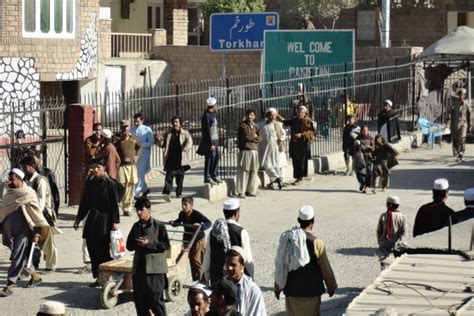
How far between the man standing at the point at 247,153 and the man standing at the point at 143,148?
5.60 feet

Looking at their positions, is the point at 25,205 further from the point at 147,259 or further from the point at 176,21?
the point at 176,21

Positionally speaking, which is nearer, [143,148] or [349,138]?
[143,148]

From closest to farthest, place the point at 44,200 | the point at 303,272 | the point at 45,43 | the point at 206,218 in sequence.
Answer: the point at 303,272
the point at 206,218
the point at 44,200
the point at 45,43

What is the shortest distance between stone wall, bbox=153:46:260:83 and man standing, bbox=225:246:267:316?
27.1 meters

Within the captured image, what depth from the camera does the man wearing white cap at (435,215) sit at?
1342 cm

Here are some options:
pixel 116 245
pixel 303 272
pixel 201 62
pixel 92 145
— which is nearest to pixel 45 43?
pixel 201 62

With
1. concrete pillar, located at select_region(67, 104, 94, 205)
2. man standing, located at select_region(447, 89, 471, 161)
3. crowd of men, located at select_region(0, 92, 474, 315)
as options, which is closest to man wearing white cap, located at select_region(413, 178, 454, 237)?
crowd of men, located at select_region(0, 92, 474, 315)

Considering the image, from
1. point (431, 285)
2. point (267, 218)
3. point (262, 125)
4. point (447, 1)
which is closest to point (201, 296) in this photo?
point (431, 285)

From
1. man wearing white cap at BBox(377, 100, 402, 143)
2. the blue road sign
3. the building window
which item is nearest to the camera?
man wearing white cap at BBox(377, 100, 402, 143)

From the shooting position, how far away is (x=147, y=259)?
39.6ft

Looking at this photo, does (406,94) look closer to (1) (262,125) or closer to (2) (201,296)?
(1) (262,125)

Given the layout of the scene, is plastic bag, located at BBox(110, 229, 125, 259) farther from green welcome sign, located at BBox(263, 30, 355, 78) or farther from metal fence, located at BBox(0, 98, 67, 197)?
green welcome sign, located at BBox(263, 30, 355, 78)

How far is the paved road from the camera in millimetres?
13750

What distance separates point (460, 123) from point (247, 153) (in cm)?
671
